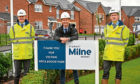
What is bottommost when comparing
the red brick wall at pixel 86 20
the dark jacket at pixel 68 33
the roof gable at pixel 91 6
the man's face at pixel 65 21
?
the dark jacket at pixel 68 33

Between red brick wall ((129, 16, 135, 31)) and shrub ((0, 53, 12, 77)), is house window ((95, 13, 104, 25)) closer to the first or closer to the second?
red brick wall ((129, 16, 135, 31))

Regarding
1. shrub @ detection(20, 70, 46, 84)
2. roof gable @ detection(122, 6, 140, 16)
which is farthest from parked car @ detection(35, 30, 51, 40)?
roof gable @ detection(122, 6, 140, 16)

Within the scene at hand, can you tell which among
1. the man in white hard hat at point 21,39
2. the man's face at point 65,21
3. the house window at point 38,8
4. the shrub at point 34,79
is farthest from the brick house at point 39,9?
the shrub at point 34,79

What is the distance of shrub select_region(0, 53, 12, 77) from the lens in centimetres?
795

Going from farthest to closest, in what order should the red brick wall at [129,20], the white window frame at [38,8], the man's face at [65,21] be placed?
the red brick wall at [129,20], the white window frame at [38,8], the man's face at [65,21]

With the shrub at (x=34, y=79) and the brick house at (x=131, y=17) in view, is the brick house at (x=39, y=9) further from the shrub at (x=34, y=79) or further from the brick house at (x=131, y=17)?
the shrub at (x=34, y=79)

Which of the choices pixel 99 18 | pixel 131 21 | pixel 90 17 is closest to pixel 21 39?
pixel 90 17

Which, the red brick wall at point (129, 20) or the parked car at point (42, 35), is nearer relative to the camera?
the parked car at point (42, 35)

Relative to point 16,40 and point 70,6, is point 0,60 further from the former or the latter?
point 70,6

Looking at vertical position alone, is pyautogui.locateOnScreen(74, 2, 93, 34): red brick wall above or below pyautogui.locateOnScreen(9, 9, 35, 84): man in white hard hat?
above

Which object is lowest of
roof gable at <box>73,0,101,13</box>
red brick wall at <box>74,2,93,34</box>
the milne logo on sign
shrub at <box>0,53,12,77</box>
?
shrub at <box>0,53,12,77</box>

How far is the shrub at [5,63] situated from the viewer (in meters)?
7.95

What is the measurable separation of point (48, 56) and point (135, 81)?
120 inches

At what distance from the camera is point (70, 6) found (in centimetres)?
5447
